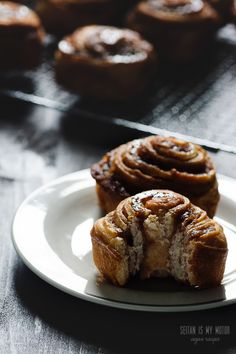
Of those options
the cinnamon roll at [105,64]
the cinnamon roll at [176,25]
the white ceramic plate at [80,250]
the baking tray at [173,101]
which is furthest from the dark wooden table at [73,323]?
the cinnamon roll at [176,25]

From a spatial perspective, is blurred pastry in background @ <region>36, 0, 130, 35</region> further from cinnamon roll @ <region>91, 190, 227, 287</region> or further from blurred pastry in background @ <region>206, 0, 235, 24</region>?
cinnamon roll @ <region>91, 190, 227, 287</region>

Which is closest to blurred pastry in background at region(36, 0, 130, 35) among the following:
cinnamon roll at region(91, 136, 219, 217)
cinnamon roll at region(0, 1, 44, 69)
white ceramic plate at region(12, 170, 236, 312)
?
cinnamon roll at region(0, 1, 44, 69)

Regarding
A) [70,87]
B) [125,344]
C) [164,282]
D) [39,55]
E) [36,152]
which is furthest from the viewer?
[39,55]

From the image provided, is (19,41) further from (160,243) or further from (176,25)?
(160,243)

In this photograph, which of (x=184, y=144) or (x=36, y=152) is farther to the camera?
(x=36, y=152)

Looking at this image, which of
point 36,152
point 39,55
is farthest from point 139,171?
point 39,55

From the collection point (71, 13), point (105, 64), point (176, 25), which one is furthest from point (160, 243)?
point (71, 13)

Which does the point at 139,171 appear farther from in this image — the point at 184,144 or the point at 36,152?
the point at 36,152
